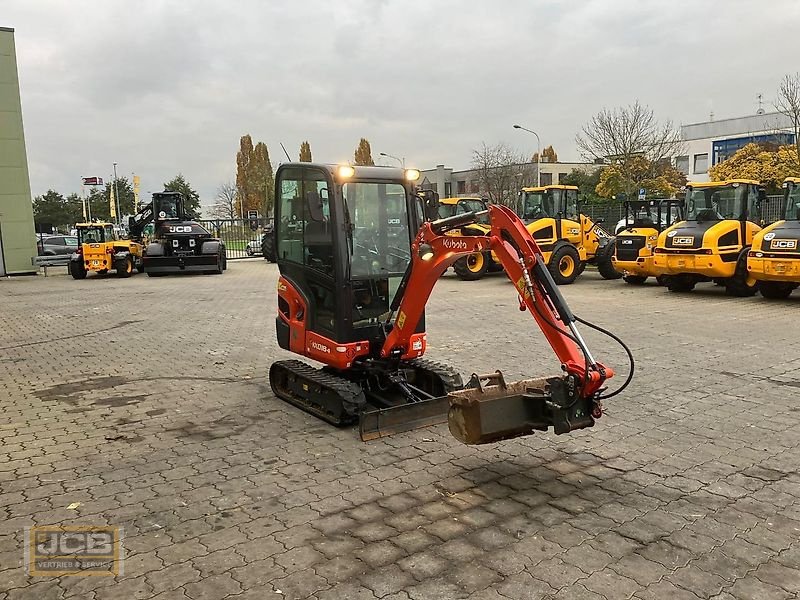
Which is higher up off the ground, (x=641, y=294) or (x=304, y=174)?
(x=304, y=174)

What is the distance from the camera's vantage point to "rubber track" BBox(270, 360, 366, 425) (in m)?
5.94

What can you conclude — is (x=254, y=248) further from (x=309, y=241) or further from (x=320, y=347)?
(x=320, y=347)

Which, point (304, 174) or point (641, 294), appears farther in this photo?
point (641, 294)

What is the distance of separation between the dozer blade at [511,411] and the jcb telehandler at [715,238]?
11.2m

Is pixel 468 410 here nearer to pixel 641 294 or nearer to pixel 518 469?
pixel 518 469

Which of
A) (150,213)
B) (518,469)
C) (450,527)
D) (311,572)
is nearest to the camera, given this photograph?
(311,572)

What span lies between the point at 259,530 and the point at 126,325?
9.25 m

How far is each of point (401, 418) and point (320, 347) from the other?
1.08 metres

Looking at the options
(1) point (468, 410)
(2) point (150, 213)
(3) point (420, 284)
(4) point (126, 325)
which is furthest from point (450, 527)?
(2) point (150, 213)

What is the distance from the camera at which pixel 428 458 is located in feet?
17.5

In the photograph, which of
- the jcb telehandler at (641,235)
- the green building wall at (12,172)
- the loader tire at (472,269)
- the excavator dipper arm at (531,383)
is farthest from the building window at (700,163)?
the excavator dipper arm at (531,383)

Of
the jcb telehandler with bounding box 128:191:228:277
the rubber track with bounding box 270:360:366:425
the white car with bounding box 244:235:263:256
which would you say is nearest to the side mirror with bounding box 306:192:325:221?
the rubber track with bounding box 270:360:366:425

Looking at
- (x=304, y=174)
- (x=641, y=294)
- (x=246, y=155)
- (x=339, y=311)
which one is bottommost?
(x=641, y=294)

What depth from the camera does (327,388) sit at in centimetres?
616
